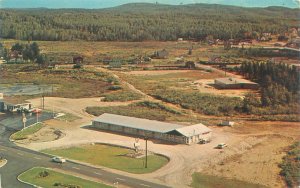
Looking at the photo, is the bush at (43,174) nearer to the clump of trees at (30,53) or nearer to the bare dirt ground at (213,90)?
the bare dirt ground at (213,90)

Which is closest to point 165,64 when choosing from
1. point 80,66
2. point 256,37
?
point 80,66

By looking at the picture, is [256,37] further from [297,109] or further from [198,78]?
[297,109]

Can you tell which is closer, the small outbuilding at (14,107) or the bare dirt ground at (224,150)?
the bare dirt ground at (224,150)

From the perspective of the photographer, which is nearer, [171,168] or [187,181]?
[187,181]

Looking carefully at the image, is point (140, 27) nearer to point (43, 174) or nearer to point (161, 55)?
point (161, 55)

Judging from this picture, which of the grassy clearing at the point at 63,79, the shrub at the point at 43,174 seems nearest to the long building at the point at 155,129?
the shrub at the point at 43,174

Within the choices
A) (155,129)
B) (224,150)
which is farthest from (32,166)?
(224,150)
